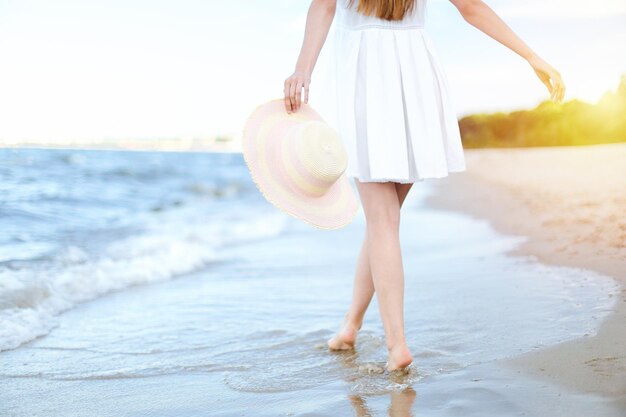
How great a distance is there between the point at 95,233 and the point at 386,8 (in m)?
5.47

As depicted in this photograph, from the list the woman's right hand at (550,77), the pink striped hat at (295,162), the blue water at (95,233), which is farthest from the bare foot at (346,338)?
the blue water at (95,233)

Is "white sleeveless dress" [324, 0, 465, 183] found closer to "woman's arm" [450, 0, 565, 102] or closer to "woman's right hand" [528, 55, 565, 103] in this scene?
"woman's arm" [450, 0, 565, 102]

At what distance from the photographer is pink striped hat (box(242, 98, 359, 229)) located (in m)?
2.15

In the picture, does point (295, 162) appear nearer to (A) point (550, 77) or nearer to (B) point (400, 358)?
(B) point (400, 358)

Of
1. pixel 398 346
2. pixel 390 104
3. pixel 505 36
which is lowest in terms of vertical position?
pixel 398 346

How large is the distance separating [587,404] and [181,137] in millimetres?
34813

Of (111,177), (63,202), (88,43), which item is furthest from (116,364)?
(88,43)

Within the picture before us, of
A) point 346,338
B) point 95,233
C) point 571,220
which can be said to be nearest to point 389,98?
point 346,338

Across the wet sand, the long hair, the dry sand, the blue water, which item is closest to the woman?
the long hair

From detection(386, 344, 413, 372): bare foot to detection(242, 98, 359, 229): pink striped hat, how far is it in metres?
0.43

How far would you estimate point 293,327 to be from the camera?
9.61 ft

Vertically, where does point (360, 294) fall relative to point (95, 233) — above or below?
above

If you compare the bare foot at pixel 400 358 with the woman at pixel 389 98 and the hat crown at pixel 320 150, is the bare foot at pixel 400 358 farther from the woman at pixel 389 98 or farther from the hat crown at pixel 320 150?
the hat crown at pixel 320 150

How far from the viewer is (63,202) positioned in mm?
9547
